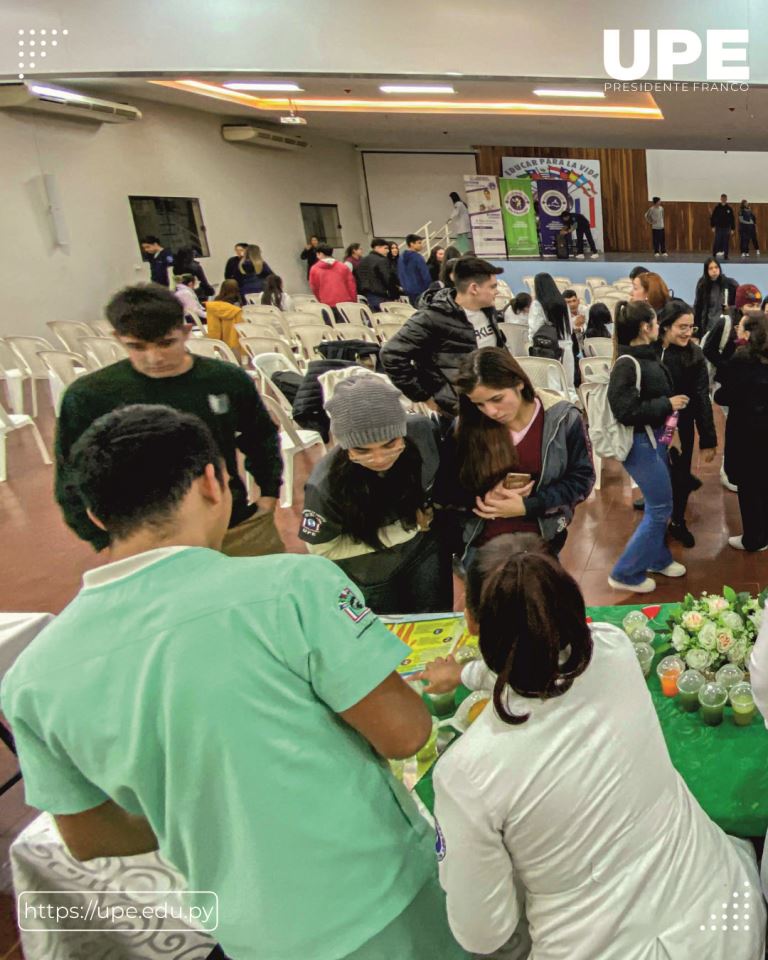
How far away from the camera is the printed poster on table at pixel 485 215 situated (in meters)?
15.4

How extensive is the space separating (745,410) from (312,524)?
221 centimetres

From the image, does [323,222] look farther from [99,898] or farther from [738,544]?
[99,898]

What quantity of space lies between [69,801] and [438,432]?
1552 millimetres

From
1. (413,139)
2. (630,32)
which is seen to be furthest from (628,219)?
(630,32)

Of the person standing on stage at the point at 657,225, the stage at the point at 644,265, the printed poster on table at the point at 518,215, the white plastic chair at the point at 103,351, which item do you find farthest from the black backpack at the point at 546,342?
the person standing on stage at the point at 657,225

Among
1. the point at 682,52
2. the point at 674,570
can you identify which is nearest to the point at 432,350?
the point at 674,570

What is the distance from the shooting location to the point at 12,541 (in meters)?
4.37

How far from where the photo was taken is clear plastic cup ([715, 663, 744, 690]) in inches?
58.1

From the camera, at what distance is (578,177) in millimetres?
16688

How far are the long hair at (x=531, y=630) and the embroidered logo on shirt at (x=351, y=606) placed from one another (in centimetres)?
21

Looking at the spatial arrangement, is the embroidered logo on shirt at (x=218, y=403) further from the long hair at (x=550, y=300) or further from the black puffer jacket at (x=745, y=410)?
the long hair at (x=550, y=300)

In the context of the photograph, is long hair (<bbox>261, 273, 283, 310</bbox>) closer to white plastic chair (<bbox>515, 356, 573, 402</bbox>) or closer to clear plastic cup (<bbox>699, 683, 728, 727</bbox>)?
white plastic chair (<bbox>515, 356, 573, 402</bbox>)

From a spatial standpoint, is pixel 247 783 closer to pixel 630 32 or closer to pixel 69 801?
pixel 69 801

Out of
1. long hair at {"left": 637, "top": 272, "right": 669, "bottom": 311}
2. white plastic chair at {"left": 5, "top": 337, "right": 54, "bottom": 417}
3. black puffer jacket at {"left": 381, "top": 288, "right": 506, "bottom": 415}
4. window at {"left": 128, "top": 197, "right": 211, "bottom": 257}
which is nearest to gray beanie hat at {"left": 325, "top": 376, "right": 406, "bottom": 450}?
black puffer jacket at {"left": 381, "top": 288, "right": 506, "bottom": 415}
